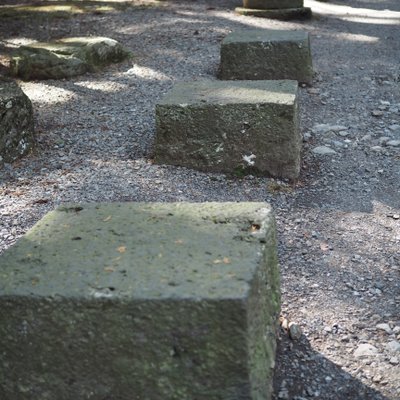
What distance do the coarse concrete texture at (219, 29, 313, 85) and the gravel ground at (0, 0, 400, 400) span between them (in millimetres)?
213

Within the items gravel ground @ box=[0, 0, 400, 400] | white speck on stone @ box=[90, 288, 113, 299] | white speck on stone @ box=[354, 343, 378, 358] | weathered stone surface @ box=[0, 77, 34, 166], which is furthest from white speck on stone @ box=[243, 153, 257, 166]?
white speck on stone @ box=[90, 288, 113, 299]

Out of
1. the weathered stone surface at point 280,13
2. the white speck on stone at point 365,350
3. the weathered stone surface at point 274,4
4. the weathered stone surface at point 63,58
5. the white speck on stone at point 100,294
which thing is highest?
the weathered stone surface at point 274,4

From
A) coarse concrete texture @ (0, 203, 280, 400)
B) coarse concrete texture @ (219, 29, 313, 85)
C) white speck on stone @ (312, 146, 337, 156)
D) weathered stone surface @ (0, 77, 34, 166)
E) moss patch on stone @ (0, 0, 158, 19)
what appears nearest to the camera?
coarse concrete texture @ (0, 203, 280, 400)

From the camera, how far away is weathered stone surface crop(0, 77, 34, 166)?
3.68 metres

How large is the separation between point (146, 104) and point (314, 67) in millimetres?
1762

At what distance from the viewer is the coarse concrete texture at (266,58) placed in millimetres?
4809

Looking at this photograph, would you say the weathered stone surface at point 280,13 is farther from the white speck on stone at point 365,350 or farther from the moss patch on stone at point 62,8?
the white speck on stone at point 365,350

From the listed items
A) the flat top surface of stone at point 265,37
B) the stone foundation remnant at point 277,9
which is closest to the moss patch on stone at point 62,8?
the stone foundation remnant at point 277,9

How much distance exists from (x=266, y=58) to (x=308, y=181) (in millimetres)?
1632

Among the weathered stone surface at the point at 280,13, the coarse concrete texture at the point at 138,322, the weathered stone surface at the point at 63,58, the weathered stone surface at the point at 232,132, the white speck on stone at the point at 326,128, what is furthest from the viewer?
the weathered stone surface at the point at 280,13

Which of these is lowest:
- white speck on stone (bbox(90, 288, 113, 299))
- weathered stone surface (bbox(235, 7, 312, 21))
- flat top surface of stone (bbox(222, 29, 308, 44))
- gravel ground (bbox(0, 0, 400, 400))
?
gravel ground (bbox(0, 0, 400, 400))

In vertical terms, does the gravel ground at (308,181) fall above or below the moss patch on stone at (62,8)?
below

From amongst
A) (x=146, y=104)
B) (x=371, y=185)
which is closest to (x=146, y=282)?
(x=371, y=185)

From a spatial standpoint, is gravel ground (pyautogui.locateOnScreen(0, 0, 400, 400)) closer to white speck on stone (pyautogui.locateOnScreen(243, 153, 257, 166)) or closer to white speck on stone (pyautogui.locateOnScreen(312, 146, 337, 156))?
white speck on stone (pyautogui.locateOnScreen(312, 146, 337, 156))
